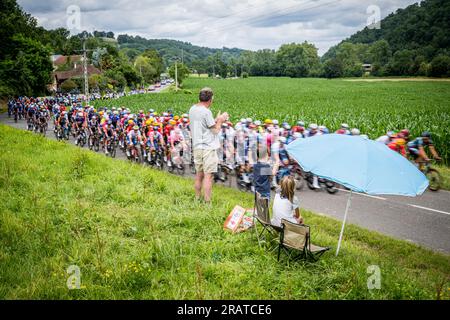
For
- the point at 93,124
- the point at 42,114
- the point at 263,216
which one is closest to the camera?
the point at 263,216

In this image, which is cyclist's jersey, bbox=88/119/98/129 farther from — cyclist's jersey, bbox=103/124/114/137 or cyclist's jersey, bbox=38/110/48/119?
cyclist's jersey, bbox=38/110/48/119

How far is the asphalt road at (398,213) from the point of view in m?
8.14

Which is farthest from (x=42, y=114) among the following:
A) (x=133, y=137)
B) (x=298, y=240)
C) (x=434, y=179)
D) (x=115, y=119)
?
(x=298, y=240)

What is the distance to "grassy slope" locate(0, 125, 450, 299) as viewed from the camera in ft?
15.1

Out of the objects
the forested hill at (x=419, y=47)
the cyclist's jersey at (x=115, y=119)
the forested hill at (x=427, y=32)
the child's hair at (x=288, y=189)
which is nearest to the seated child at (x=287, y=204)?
the child's hair at (x=288, y=189)

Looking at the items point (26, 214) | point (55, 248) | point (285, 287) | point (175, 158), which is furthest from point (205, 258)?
point (175, 158)

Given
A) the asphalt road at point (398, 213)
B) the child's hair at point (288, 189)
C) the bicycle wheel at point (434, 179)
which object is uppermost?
the child's hair at point (288, 189)

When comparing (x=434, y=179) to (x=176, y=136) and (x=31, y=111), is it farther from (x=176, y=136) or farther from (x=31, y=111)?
(x=31, y=111)

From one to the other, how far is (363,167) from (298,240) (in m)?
1.42

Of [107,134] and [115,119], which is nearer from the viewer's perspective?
[107,134]

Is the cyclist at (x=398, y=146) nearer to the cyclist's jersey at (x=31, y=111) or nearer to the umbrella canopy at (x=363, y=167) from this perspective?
the umbrella canopy at (x=363, y=167)

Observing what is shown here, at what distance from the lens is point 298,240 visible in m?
5.37

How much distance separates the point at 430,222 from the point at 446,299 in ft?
16.1
